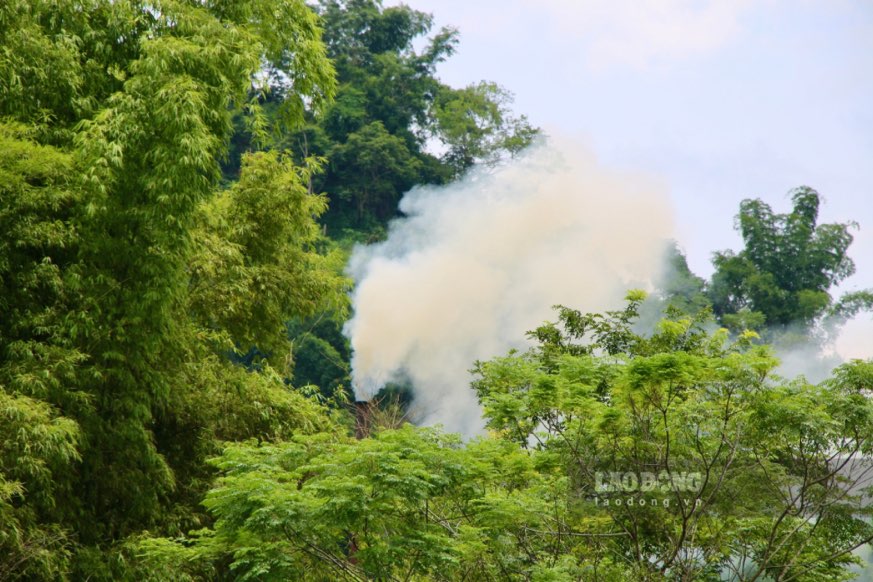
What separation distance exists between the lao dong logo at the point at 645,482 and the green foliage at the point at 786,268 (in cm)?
2198

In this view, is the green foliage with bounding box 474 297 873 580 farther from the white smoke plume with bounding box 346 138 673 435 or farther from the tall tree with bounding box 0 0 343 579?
the white smoke plume with bounding box 346 138 673 435

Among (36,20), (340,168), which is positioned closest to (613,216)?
(340,168)

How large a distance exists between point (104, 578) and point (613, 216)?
20.4 meters

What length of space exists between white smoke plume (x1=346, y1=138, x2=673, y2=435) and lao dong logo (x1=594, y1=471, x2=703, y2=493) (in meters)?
17.3

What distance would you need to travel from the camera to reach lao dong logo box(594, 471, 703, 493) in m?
6.09

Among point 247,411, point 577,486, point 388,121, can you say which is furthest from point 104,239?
point 388,121

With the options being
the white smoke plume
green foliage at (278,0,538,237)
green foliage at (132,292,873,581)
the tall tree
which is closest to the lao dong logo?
green foliage at (132,292,873,581)

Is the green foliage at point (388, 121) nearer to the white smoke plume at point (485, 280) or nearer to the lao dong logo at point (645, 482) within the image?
the white smoke plume at point (485, 280)

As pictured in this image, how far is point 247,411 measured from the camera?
26.8ft

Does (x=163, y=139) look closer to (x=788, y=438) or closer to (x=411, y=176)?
(x=788, y=438)

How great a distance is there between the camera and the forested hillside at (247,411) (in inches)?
221

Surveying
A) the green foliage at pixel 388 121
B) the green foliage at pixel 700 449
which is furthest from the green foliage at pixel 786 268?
the green foliage at pixel 700 449

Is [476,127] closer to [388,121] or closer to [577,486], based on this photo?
[388,121]

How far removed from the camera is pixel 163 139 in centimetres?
673
